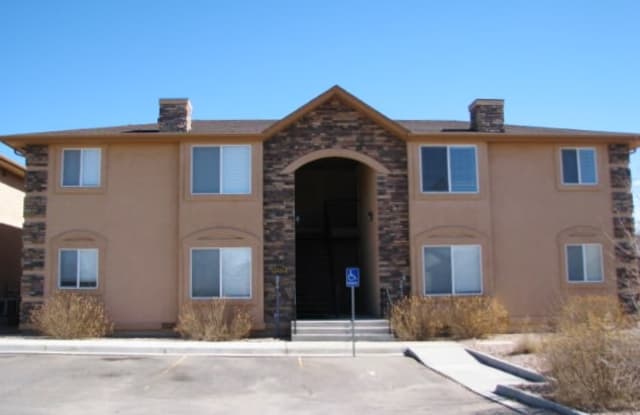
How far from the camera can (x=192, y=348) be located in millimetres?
17031

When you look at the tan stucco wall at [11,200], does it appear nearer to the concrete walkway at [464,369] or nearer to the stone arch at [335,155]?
the stone arch at [335,155]

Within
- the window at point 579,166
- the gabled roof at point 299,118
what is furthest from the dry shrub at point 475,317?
the gabled roof at point 299,118

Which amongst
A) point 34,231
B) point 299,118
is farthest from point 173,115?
point 34,231

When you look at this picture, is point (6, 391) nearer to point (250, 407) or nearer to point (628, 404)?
point (250, 407)

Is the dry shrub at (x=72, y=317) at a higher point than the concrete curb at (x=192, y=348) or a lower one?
higher

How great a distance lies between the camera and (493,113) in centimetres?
2181

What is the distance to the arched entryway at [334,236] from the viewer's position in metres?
22.6

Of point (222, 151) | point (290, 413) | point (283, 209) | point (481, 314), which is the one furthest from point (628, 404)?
point (222, 151)

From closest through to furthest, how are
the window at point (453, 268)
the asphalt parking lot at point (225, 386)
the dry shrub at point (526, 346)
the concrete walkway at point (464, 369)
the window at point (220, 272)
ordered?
the asphalt parking lot at point (225, 386) < the concrete walkway at point (464, 369) < the dry shrub at point (526, 346) < the window at point (220, 272) < the window at point (453, 268)

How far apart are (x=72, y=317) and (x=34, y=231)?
10.7 feet

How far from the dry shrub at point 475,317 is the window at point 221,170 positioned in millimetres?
7258

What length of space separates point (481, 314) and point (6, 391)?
12598mm

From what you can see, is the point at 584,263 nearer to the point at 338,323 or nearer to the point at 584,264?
the point at 584,264

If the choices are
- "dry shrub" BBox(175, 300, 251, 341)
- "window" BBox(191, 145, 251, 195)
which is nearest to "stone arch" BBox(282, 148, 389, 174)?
"window" BBox(191, 145, 251, 195)
